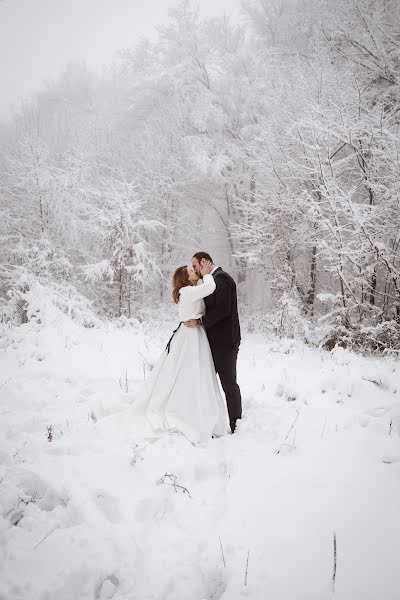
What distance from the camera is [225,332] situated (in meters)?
3.83

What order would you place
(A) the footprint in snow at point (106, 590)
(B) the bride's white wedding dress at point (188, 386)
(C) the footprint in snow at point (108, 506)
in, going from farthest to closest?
(B) the bride's white wedding dress at point (188, 386) → (C) the footprint in snow at point (108, 506) → (A) the footprint in snow at point (106, 590)

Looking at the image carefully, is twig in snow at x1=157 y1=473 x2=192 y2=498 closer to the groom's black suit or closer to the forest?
the groom's black suit

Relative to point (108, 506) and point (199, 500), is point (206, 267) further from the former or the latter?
point (108, 506)

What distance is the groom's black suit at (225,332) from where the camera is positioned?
147 inches

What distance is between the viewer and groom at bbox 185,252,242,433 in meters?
3.73

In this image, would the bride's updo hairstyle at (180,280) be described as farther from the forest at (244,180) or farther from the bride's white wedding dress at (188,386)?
the forest at (244,180)

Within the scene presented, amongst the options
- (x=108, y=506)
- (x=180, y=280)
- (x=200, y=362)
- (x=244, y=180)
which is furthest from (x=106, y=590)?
(x=244, y=180)

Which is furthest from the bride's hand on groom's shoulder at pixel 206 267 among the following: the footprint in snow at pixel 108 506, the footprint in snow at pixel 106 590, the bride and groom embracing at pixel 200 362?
the footprint in snow at pixel 106 590

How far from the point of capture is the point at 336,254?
9.20m

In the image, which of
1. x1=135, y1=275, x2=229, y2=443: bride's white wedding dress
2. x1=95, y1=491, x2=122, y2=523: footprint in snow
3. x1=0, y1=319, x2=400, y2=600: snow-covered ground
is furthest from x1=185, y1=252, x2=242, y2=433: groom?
x1=95, y1=491, x2=122, y2=523: footprint in snow

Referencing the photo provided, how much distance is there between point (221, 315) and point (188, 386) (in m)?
→ 0.91

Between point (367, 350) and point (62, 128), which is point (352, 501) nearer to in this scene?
point (367, 350)

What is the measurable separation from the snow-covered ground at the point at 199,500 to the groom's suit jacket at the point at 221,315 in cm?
104

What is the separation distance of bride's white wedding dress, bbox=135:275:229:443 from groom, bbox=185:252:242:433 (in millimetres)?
109
